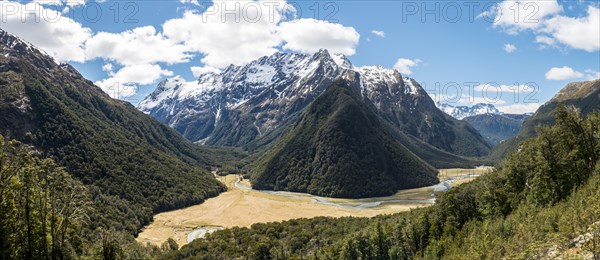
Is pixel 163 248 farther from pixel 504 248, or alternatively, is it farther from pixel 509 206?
pixel 504 248

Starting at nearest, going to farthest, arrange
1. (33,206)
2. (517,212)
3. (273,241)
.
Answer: (33,206), (517,212), (273,241)

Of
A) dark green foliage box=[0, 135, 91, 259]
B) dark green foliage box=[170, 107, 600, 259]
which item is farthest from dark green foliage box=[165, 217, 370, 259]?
dark green foliage box=[0, 135, 91, 259]

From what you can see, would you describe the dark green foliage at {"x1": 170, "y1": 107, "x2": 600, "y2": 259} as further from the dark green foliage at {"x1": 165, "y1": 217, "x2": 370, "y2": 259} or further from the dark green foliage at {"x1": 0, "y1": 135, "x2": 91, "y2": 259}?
the dark green foliage at {"x1": 0, "y1": 135, "x2": 91, "y2": 259}

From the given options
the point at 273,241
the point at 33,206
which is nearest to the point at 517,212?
the point at 33,206

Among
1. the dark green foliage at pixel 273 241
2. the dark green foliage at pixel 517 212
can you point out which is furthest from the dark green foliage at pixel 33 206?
the dark green foliage at pixel 273 241

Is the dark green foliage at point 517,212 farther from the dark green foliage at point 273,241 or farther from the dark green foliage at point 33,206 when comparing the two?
the dark green foliage at point 33,206

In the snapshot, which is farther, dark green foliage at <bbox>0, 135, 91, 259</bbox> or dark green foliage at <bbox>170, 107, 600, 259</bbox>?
dark green foliage at <bbox>0, 135, 91, 259</bbox>

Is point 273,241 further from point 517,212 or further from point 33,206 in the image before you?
point 33,206

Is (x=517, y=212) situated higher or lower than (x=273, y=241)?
higher
